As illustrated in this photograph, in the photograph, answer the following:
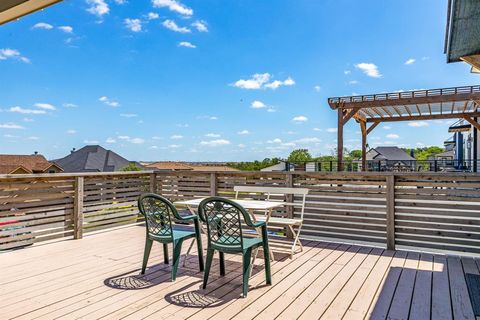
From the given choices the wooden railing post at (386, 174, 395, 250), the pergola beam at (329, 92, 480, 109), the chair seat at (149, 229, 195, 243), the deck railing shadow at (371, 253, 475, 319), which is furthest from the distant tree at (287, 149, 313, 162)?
the chair seat at (149, 229, 195, 243)

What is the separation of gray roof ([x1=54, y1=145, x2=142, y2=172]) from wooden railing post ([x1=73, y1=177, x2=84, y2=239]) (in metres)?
21.0

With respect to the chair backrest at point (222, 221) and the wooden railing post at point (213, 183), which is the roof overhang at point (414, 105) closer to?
the wooden railing post at point (213, 183)

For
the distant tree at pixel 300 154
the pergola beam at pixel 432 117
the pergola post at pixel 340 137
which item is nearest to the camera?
the pergola post at pixel 340 137

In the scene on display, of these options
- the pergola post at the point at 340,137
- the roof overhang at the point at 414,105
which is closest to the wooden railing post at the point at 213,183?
the pergola post at the point at 340,137

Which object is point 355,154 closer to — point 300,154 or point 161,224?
point 300,154

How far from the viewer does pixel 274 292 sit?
3055 millimetres

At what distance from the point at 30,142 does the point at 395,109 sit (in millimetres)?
29342

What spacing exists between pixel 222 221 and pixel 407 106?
27.7 ft

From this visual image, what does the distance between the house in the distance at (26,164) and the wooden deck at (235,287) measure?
56.3 feet

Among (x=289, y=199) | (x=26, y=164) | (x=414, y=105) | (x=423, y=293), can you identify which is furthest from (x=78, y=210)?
(x=26, y=164)

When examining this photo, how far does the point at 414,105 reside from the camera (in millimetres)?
9422

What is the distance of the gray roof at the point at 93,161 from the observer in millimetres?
25281

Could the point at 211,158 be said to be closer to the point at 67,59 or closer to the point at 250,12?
the point at 67,59

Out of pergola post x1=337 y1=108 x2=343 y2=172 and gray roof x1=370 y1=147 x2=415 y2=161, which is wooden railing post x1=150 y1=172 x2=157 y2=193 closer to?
pergola post x1=337 y1=108 x2=343 y2=172
